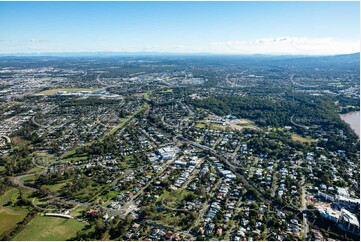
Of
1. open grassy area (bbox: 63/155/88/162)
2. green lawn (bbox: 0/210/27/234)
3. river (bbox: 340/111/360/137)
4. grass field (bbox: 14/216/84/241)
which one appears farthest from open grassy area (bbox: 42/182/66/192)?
river (bbox: 340/111/360/137)

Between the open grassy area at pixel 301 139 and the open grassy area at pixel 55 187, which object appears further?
the open grassy area at pixel 301 139

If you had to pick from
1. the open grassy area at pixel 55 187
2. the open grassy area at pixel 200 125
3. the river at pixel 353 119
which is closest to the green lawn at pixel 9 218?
the open grassy area at pixel 55 187

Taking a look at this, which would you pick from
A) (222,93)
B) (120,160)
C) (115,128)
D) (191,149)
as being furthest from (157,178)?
(222,93)

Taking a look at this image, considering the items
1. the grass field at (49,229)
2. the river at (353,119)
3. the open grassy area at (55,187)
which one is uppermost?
the open grassy area at (55,187)

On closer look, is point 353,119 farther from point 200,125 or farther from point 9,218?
point 9,218

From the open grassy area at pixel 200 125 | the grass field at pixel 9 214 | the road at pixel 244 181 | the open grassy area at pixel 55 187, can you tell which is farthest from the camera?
the open grassy area at pixel 200 125

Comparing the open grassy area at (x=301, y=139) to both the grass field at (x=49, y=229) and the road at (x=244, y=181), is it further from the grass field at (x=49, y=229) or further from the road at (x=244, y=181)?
the grass field at (x=49, y=229)

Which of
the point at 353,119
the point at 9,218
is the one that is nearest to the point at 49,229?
the point at 9,218

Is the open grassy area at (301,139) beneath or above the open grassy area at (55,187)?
beneath
